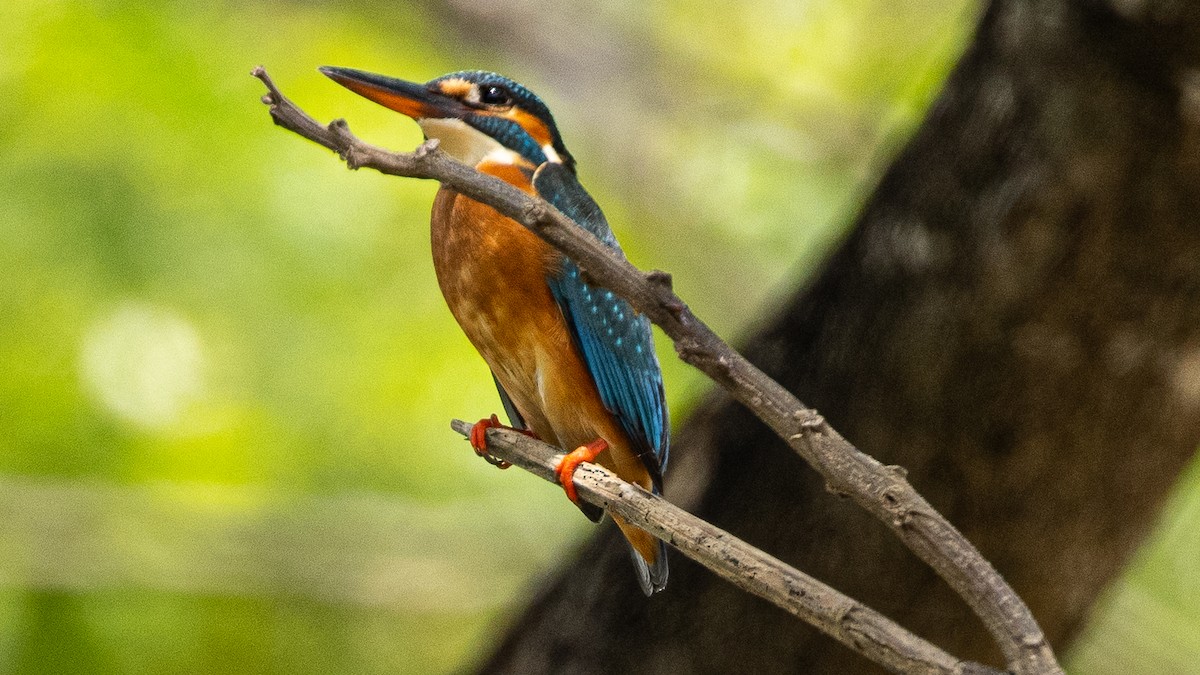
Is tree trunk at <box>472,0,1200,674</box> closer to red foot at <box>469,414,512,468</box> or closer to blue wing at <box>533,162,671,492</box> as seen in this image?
blue wing at <box>533,162,671,492</box>

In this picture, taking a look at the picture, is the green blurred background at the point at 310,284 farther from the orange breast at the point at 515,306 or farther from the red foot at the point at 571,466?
the red foot at the point at 571,466

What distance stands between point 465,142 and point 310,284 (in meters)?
2.84

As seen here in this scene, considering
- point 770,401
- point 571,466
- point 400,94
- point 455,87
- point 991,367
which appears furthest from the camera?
point 991,367

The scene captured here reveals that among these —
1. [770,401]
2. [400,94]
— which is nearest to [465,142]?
[400,94]

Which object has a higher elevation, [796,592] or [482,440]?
[482,440]

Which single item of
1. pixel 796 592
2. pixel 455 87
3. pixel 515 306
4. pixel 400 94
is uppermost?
pixel 455 87

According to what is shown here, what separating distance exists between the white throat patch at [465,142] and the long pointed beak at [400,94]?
0.02 m

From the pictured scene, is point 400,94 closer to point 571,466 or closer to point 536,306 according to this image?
point 536,306

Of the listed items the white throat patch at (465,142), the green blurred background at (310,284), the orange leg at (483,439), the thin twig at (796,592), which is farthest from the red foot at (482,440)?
the green blurred background at (310,284)

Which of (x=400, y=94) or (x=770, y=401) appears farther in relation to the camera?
(x=400, y=94)

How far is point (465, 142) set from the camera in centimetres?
233

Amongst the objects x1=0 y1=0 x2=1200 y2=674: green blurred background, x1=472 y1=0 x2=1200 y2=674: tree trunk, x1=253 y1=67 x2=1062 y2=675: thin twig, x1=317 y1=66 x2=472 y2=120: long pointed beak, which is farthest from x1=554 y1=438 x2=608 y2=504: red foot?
x1=0 y1=0 x2=1200 y2=674: green blurred background

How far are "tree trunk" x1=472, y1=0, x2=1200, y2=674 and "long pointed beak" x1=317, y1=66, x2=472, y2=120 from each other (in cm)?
125

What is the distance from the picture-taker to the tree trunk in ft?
9.55
